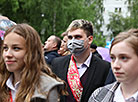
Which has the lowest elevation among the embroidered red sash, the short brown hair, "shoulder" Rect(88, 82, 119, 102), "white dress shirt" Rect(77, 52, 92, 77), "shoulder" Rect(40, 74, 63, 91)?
the embroidered red sash

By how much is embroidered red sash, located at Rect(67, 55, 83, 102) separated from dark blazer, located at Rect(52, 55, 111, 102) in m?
0.06

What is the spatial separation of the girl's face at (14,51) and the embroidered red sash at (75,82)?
1.08 meters

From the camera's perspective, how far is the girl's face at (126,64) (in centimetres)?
211

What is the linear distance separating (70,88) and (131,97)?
4.24 ft

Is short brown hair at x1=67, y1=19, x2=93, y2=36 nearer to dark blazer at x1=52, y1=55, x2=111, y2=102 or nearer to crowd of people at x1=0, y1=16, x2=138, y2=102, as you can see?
dark blazer at x1=52, y1=55, x2=111, y2=102

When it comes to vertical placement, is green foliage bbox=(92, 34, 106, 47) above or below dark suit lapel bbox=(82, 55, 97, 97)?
below

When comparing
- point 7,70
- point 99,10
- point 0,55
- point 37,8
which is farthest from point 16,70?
point 99,10

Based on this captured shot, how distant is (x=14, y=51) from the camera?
2.35m

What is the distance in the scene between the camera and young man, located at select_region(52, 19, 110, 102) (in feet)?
10.8

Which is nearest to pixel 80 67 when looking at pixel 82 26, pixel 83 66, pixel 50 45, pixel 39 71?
pixel 83 66

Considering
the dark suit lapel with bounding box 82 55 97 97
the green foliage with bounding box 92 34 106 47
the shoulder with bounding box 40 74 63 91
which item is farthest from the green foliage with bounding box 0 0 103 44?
the shoulder with bounding box 40 74 63 91

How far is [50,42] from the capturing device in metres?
6.02

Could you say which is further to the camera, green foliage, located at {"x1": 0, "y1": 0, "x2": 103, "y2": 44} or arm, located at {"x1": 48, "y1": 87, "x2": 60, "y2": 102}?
green foliage, located at {"x1": 0, "y1": 0, "x2": 103, "y2": 44}

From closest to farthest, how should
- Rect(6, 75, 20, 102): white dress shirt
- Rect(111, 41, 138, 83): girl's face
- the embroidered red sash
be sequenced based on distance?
1. Rect(111, 41, 138, 83): girl's face
2. Rect(6, 75, 20, 102): white dress shirt
3. the embroidered red sash
